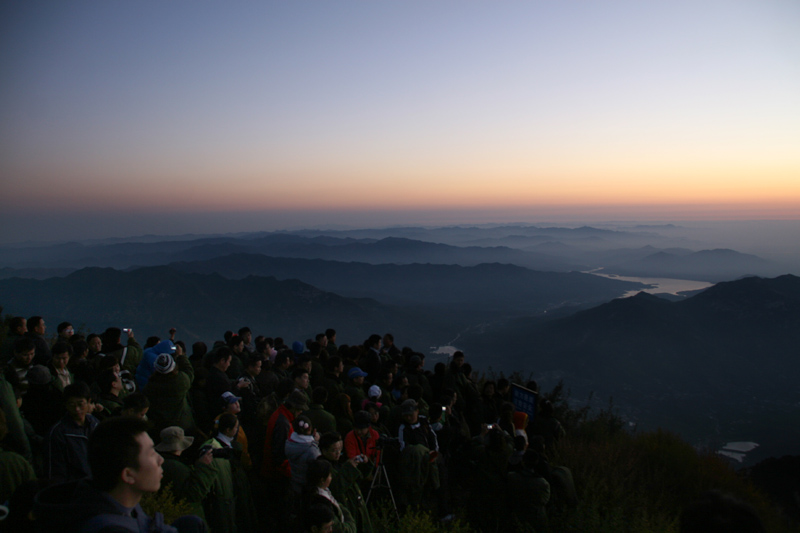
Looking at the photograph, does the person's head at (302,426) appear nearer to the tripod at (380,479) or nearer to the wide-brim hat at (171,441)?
the wide-brim hat at (171,441)

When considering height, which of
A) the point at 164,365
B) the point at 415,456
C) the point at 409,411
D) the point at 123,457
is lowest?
the point at 415,456

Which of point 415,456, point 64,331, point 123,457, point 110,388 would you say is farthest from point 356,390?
point 64,331

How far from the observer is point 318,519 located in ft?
9.30

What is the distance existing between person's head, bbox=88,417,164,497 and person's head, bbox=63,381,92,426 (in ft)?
7.51

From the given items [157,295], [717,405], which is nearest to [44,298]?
[157,295]

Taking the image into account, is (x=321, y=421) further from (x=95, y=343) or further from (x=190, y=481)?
(x=95, y=343)

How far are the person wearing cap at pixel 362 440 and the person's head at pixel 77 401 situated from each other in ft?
8.30

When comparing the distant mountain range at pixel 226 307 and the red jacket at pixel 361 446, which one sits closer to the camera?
the red jacket at pixel 361 446

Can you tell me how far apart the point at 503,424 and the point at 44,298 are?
193788 mm

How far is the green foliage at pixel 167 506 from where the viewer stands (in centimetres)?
330

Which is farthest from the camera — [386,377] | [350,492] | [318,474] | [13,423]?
[386,377]

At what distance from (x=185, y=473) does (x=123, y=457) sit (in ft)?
6.98

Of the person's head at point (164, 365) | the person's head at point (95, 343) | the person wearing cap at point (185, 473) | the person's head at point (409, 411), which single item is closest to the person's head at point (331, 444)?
the person wearing cap at point (185, 473)

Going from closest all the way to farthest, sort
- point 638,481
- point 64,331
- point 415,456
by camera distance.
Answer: point 415,456
point 638,481
point 64,331
